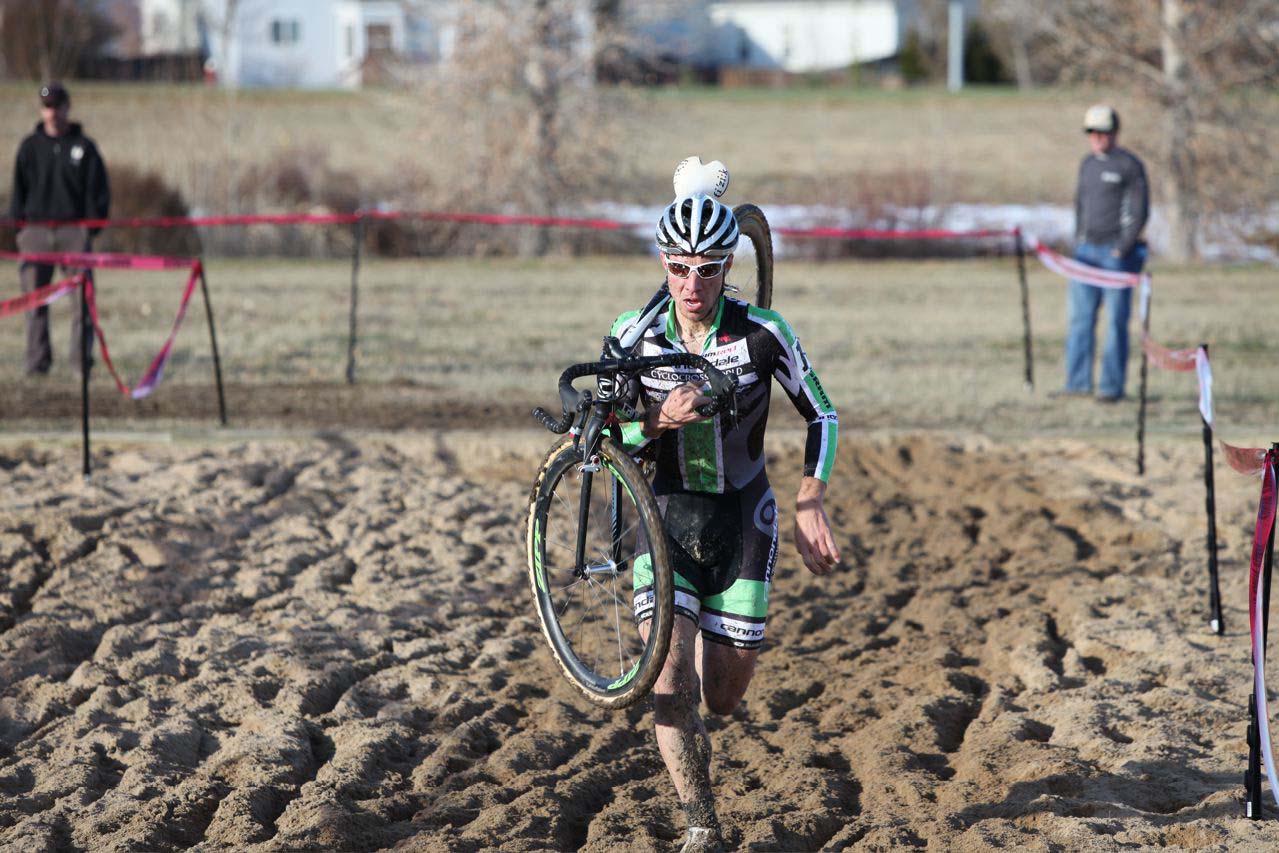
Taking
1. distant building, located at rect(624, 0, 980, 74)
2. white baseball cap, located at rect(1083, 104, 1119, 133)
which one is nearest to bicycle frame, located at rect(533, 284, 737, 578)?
white baseball cap, located at rect(1083, 104, 1119, 133)

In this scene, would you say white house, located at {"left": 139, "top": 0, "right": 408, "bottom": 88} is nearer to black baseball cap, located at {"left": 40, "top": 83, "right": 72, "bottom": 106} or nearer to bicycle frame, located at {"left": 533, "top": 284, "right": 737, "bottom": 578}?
black baseball cap, located at {"left": 40, "top": 83, "right": 72, "bottom": 106}

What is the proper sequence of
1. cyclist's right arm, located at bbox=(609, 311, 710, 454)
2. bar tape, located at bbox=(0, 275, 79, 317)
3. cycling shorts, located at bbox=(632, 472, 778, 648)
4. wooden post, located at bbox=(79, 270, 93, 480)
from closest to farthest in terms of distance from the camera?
cyclist's right arm, located at bbox=(609, 311, 710, 454) < cycling shorts, located at bbox=(632, 472, 778, 648) < wooden post, located at bbox=(79, 270, 93, 480) < bar tape, located at bbox=(0, 275, 79, 317)

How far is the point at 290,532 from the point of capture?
29.8 ft

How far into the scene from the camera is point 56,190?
1323 cm

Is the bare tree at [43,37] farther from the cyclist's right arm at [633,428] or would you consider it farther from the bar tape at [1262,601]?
the bar tape at [1262,601]

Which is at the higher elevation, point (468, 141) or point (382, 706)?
point (468, 141)

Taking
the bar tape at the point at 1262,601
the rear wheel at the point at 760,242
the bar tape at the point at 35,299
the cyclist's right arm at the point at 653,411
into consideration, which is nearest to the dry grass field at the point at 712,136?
the bar tape at the point at 35,299

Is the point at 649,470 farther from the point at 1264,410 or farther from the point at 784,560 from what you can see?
the point at 1264,410

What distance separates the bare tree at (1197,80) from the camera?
22.4 metres

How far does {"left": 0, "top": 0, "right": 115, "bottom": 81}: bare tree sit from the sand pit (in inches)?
658

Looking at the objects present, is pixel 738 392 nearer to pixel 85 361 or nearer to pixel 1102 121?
pixel 85 361

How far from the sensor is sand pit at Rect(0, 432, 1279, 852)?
5523 mm

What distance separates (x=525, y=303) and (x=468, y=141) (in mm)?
6012

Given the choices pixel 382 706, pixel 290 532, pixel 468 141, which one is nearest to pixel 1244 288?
pixel 468 141
